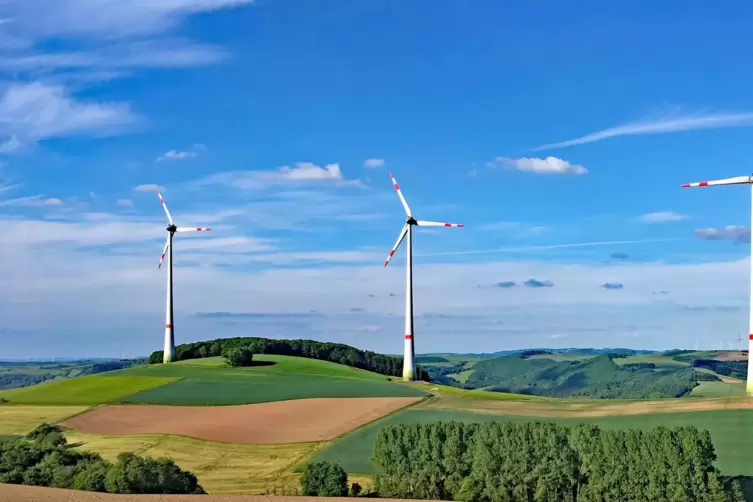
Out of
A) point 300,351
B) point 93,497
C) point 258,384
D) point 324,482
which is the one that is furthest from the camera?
point 300,351

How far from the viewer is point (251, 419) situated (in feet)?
257

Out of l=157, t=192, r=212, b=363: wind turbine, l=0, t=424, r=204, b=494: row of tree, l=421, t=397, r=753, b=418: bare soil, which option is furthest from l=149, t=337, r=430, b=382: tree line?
l=0, t=424, r=204, b=494: row of tree

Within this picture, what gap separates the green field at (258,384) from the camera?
90750mm

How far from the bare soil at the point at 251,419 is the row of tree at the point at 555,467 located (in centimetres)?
1648

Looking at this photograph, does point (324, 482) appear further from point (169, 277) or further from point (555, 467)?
point (169, 277)

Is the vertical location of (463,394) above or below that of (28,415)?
above

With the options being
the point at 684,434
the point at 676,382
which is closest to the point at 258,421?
the point at 684,434

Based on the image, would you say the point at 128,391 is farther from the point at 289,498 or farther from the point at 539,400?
the point at 289,498

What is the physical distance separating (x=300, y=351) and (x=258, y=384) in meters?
48.0

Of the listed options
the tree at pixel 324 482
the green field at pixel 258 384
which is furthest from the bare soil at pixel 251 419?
the tree at pixel 324 482

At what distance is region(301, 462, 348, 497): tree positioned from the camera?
52094 millimetres

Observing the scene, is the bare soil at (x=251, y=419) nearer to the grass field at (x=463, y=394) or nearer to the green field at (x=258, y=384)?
the green field at (x=258, y=384)

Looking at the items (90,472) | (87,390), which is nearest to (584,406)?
(90,472)

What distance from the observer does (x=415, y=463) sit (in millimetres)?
55219
